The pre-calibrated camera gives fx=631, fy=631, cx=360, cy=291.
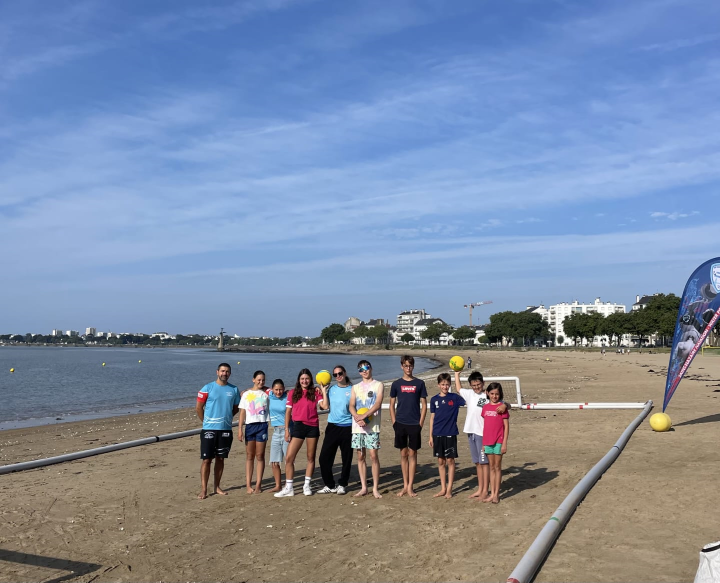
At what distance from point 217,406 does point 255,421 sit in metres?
0.60

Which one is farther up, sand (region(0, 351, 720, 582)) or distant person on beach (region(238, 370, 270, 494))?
distant person on beach (region(238, 370, 270, 494))

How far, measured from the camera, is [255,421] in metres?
8.81

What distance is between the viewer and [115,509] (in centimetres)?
805

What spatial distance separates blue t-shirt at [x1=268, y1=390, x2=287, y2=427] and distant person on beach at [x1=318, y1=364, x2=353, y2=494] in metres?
0.73

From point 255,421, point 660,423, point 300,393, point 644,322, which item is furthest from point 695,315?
point 644,322

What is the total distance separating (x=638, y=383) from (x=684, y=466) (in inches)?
833

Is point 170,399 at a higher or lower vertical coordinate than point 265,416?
lower

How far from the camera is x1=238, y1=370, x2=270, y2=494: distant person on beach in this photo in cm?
877

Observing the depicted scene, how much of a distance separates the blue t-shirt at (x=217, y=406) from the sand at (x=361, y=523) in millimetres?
1014

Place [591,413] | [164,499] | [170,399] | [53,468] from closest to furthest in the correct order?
[164,499]
[53,468]
[591,413]
[170,399]

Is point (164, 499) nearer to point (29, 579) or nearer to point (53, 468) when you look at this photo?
point (29, 579)

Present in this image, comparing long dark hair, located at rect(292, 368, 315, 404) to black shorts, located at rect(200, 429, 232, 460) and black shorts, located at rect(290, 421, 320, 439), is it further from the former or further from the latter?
black shorts, located at rect(200, 429, 232, 460)

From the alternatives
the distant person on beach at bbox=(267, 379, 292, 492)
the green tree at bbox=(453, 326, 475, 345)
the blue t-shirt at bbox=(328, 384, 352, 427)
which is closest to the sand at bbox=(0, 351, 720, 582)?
the distant person on beach at bbox=(267, 379, 292, 492)

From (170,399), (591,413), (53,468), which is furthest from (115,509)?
(170,399)
